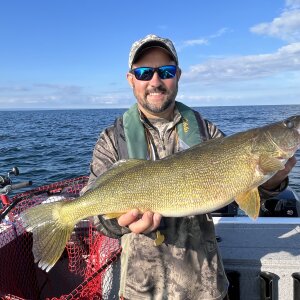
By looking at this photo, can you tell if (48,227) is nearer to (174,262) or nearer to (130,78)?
(174,262)

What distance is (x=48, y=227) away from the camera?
11.6ft

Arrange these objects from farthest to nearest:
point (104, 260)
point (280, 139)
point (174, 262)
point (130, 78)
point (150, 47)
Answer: point (104, 260)
point (130, 78)
point (150, 47)
point (280, 139)
point (174, 262)

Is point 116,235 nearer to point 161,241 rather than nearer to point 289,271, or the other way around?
point 161,241

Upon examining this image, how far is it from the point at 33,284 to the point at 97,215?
2.27 meters

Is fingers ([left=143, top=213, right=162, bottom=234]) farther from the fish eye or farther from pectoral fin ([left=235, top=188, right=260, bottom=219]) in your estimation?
the fish eye

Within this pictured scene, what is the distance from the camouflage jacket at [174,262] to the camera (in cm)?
349

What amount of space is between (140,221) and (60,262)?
2.78m

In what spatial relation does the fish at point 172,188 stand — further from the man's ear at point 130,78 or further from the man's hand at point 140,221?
the man's ear at point 130,78

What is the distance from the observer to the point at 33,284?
5129 millimetres

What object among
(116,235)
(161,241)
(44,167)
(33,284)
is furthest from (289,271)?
(44,167)

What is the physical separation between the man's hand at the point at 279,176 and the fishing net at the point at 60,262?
1.77 m

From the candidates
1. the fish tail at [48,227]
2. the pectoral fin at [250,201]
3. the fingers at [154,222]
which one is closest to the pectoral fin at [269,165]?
the pectoral fin at [250,201]

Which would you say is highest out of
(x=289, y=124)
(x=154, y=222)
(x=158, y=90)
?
(x=158, y=90)

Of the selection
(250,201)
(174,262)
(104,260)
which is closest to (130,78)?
(250,201)
